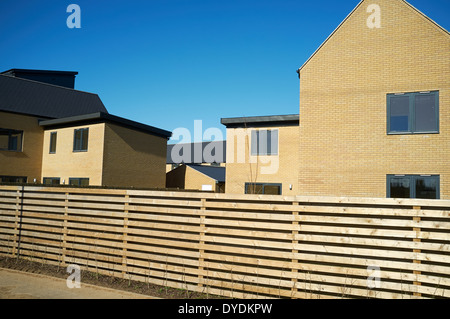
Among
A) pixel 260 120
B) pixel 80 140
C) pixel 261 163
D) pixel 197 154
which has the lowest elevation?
pixel 261 163

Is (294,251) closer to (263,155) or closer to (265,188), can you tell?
(265,188)

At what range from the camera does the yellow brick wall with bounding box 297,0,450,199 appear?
9.59m

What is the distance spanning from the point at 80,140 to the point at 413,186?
18.2 m

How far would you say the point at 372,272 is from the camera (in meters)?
4.95

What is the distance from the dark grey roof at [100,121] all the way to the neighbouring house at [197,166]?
526 centimetres

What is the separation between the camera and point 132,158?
71.5 feet

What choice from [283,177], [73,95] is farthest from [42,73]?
[283,177]

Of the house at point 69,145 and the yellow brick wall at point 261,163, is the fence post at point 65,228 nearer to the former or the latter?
the yellow brick wall at point 261,163

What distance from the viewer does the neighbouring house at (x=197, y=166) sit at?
1114 inches

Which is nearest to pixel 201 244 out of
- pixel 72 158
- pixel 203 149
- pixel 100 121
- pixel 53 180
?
pixel 100 121

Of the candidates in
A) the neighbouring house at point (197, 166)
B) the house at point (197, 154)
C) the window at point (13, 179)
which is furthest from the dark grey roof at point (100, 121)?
the house at point (197, 154)
